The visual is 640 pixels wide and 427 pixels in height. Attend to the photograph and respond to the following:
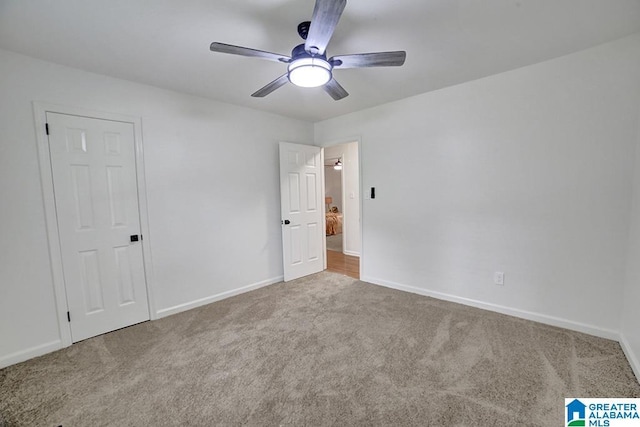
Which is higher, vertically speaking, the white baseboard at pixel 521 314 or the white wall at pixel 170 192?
the white wall at pixel 170 192

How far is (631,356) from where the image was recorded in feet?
6.17

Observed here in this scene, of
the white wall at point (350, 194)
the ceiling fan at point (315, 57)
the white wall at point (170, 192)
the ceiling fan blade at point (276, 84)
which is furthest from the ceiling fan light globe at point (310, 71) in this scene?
the white wall at point (350, 194)

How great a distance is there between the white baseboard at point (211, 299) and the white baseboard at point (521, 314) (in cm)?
157

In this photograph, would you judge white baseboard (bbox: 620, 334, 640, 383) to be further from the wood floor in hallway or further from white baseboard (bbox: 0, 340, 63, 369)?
white baseboard (bbox: 0, 340, 63, 369)

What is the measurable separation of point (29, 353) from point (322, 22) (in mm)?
3171

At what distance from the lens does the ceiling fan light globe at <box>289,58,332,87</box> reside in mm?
1655

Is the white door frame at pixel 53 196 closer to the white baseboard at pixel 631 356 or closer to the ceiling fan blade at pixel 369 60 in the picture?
the ceiling fan blade at pixel 369 60

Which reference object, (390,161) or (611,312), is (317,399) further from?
(390,161)

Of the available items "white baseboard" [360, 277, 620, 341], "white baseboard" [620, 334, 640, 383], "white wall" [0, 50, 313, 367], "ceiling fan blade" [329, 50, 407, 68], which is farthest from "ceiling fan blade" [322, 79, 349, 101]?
Answer: "white baseboard" [620, 334, 640, 383]

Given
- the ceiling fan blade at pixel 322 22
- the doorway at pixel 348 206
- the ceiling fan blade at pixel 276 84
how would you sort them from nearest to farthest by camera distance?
the ceiling fan blade at pixel 322 22 < the ceiling fan blade at pixel 276 84 < the doorway at pixel 348 206

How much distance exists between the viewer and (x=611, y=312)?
86.0 inches

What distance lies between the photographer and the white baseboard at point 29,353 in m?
2.04

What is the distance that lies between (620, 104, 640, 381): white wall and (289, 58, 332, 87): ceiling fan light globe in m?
2.34

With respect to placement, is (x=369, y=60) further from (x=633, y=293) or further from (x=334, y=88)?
(x=633, y=293)
